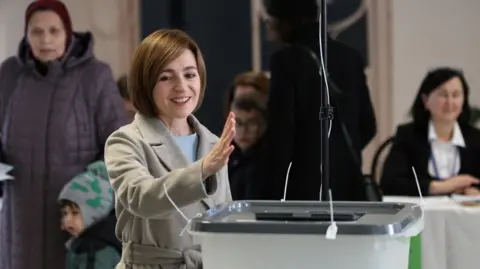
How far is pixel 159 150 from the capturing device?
4.41 ft

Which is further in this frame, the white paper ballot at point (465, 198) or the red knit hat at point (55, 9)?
the white paper ballot at point (465, 198)

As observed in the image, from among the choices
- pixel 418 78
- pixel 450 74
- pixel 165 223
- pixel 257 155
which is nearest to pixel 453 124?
pixel 450 74

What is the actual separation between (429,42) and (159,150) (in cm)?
221

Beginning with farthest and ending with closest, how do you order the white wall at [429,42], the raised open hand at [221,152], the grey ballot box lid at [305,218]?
the white wall at [429,42] < the raised open hand at [221,152] < the grey ballot box lid at [305,218]

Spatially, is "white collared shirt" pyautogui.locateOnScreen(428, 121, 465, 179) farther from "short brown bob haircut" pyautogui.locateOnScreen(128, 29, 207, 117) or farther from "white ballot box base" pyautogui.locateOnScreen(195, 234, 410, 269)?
"white ballot box base" pyautogui.locateOnScreen(195, 234, 410, 269)

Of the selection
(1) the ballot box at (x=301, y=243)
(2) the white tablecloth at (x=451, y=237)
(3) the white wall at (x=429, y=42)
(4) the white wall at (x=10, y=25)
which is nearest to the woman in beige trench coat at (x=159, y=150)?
(1) the ballot box at (x=301, y=243)

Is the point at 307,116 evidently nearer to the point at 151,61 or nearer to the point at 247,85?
the point at 247,85

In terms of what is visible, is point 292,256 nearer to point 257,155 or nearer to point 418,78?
point 257,155

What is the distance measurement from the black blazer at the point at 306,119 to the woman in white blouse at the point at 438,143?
24 cm

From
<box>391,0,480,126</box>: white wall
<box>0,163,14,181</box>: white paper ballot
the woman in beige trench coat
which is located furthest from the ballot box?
<box>391,0,480,126</box>: white wall

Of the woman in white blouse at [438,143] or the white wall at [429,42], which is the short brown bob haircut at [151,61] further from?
the white wall at [429,42]

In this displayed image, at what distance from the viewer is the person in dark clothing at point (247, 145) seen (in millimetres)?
2713

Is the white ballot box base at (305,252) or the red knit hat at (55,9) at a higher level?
the red knit hat at (55,9)

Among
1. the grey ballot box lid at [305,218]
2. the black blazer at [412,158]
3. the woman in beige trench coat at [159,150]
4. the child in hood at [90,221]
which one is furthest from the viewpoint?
the black blazer at [412,158]
